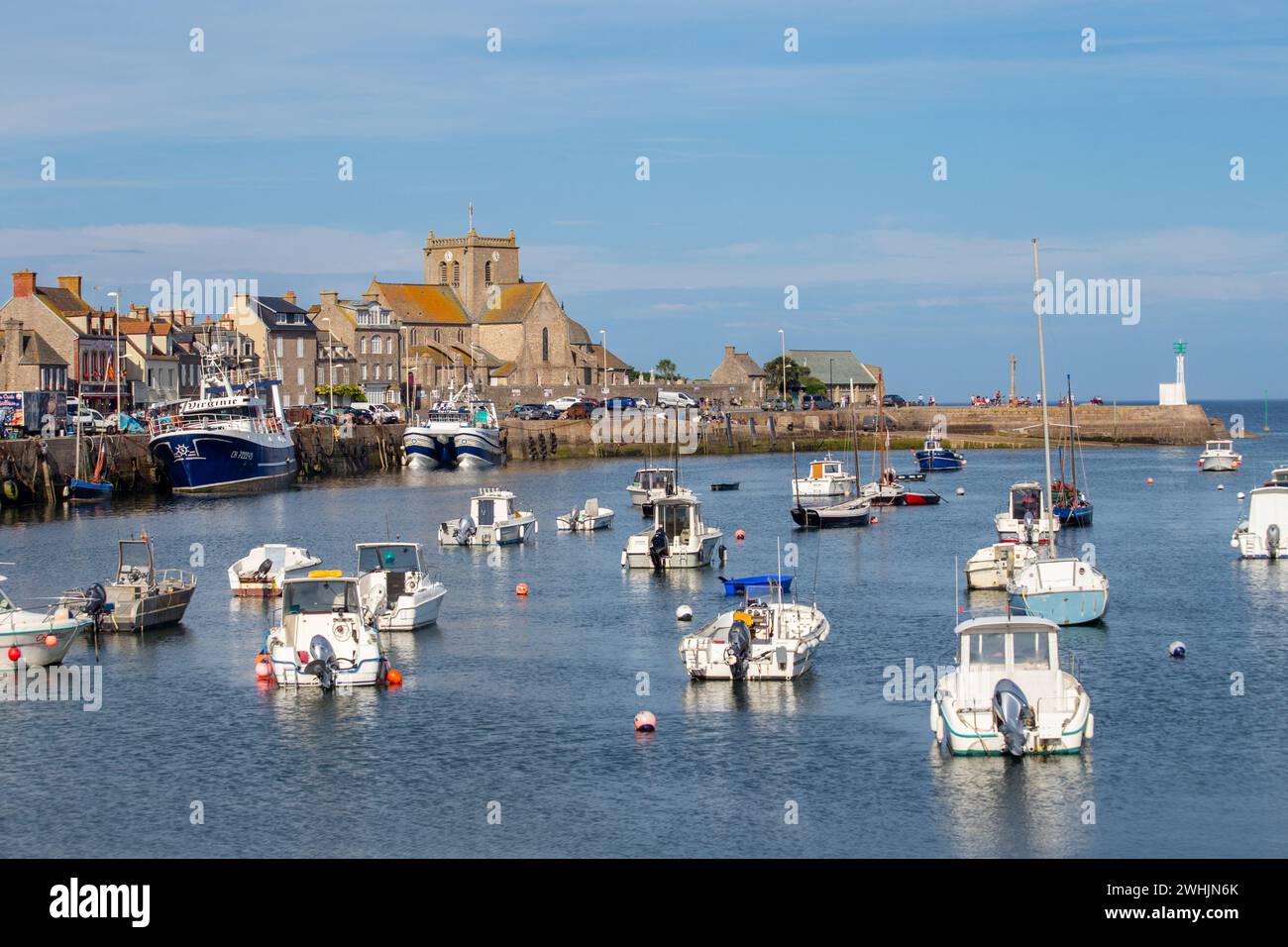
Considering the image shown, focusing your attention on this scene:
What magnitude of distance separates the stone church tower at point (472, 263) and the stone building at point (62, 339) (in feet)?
243

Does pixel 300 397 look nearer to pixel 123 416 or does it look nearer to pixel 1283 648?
pixel 123 416

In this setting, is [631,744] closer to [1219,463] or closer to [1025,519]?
[1025,519]

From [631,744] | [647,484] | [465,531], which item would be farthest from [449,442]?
[631,744]

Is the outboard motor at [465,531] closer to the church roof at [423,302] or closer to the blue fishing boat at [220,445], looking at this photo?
the blue fishing boat at [220,445]

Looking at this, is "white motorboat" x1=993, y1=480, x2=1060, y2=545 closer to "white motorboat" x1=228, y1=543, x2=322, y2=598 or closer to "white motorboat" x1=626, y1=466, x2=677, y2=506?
"white motorboat" x1=626, y1=466, x2=677, y2=506

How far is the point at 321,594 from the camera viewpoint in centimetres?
3850

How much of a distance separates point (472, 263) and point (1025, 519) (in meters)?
138

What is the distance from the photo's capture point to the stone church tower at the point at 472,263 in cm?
19438

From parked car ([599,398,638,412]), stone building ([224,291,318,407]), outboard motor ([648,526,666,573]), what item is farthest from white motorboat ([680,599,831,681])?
parked car ([599,398,638,412])
